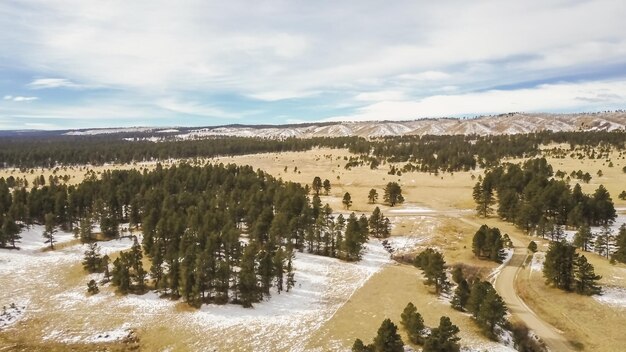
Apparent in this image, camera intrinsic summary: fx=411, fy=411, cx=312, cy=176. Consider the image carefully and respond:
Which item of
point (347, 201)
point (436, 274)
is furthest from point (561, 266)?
point (347, 201)

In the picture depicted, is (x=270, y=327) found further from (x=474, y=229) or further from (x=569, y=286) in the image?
(x=474, y=229)

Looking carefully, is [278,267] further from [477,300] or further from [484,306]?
[484,306]

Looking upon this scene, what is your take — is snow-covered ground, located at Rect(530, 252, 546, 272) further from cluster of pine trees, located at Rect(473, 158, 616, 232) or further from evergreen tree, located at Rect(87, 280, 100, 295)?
evergreen tree, located at Rect(87, 280, 100, 295)

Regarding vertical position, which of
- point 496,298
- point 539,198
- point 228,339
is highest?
point 539,198

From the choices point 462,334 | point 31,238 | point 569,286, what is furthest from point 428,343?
point 31,238

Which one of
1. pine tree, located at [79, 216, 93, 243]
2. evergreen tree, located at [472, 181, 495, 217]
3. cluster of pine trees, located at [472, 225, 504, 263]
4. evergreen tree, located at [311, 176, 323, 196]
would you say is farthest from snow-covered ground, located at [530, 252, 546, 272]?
pine tree, located at [79, 216, 93, 243]

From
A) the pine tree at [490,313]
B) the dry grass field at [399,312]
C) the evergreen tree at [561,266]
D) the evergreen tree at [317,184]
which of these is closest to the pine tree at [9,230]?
the dry grass field at [399,312]

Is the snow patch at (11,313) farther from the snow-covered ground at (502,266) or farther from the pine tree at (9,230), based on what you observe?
the snow-covered ground at (502,266)
